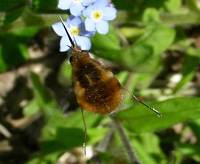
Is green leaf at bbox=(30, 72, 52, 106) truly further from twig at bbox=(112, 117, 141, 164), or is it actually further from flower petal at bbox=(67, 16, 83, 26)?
flower petal at bbox=(67, 16, 83, 26)

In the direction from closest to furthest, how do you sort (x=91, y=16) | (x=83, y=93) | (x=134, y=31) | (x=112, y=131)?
(x=83, y=93), (x=91, y=16), (x=112, y=131), (x=134, y=31)

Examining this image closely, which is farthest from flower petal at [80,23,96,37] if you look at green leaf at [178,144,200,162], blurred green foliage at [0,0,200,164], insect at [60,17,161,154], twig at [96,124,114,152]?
green leaf at [178,144,200,162]

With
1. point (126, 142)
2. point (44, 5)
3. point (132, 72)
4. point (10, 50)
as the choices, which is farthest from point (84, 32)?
point (10, 50)

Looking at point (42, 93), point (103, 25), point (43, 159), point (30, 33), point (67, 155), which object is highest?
point (103, 25)

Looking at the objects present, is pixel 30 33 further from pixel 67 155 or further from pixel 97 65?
pixel 97 65

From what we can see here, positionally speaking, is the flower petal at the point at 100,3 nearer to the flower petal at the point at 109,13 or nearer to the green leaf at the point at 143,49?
the flower petal at the point at 109,13

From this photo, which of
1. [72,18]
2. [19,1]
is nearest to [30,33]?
[19,1]

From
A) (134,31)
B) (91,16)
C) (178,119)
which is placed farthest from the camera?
(134,31)
